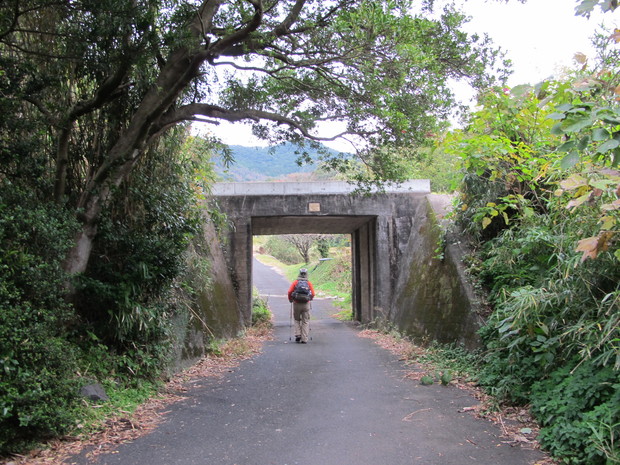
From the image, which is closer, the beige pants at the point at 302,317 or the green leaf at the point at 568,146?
the green leaf at the point at 568,146

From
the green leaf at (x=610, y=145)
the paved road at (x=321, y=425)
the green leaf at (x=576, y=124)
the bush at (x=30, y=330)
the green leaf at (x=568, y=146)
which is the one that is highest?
the green leaf at (x=576, y=124)

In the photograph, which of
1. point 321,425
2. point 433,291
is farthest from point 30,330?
point 433,291

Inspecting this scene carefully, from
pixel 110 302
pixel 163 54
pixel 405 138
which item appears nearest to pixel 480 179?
pixel 405 138

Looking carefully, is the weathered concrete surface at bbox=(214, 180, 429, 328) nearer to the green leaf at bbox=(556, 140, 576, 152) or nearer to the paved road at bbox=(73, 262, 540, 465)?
the paved road at bbox=(73, 262, 540, 465)

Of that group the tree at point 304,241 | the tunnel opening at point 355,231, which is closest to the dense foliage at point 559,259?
the tunnel opening at point 355,231

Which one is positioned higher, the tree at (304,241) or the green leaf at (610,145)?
the tree at (304,241)

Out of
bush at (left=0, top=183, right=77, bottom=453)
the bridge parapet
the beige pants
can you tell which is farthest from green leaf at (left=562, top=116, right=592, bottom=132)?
the bridge parapet

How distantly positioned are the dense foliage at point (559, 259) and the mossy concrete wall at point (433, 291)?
0.45m

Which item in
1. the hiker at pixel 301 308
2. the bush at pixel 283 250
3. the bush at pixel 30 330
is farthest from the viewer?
the bush at pixel 283 250

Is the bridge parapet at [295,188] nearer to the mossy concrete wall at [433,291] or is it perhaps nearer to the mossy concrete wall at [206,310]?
the mossy concrete wall at [433,291]

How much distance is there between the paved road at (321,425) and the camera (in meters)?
3.82

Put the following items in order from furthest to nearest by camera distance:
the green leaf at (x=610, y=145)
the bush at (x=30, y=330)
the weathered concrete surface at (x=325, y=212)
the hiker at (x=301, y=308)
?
the weathered concrete surface at (x=325, y=212) < the hiker at (x=301, y=308) < the bush at (x=30, y=330) < the green leaf at (x=610, y=145)

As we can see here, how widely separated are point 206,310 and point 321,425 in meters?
5.15

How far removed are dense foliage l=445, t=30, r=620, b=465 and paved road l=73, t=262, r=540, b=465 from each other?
22.4 inches
